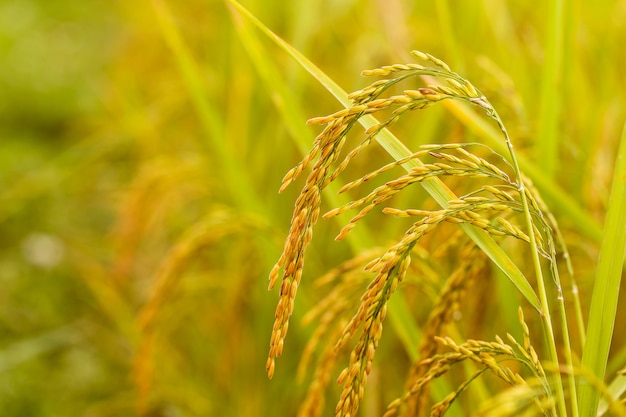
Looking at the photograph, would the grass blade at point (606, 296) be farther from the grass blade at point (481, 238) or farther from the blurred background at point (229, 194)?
the blurred background at point (229, 194)

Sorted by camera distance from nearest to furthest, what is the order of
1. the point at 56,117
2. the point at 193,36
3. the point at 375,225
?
the point at 375,225, the point at 193,36, the point at 56,117

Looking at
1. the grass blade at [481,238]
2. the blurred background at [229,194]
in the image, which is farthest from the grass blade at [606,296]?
the blurred background at [229,194]

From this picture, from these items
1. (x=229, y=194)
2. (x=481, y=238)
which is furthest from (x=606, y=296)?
(x=229, y=194)

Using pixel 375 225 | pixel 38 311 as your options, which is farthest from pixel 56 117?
pixel 375 225

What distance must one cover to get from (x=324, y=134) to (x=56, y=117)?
345 centimetres

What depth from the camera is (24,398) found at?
197 cm

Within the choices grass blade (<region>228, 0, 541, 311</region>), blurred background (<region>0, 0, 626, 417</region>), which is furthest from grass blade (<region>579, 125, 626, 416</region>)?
blurred background (<region>0, 0, 626, 417</region>)

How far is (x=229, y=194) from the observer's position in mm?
1929

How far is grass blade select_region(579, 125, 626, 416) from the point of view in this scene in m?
0.84

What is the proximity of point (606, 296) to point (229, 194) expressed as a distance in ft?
3.96

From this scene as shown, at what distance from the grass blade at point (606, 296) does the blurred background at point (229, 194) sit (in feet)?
0.98

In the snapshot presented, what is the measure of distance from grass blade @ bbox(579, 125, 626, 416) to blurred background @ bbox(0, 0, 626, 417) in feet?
0.98

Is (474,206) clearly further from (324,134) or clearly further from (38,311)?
(38,311)

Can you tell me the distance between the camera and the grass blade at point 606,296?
0.84 meters
